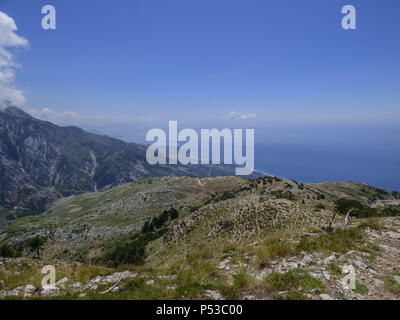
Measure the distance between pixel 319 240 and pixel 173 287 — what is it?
21.6ft

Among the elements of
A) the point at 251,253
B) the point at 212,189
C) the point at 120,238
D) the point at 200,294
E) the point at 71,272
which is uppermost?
the point at 200,294

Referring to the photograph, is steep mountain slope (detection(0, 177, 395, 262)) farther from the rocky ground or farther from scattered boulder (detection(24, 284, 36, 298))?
scattered boulder (detection(24, 284, 36, 298))

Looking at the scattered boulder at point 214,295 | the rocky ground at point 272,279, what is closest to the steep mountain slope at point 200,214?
the rocky ground at point 272,279

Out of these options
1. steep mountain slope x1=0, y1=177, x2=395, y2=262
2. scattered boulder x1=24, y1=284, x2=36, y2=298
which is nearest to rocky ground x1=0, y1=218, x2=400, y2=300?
scattered boulder x1=24, y1=284, x2=36, y2=298

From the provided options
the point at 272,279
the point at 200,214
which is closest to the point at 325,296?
the point at 272,279

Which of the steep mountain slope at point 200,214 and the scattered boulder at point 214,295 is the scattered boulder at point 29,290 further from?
the steep mountain slope at point 200,214

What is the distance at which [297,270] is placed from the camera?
6.23 meters

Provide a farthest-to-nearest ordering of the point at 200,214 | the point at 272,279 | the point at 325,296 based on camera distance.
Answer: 1. the point at 200,214
2. the point at 272,279
3. the point at 325,296

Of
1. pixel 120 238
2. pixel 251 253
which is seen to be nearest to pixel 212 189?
pixel 120 238

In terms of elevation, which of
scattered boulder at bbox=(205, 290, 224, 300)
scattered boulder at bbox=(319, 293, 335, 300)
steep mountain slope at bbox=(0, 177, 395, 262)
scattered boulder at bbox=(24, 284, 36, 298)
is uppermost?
scattered boulder at bbox=(319, 293, 335, 300)

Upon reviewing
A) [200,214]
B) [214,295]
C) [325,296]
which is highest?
[325,296]

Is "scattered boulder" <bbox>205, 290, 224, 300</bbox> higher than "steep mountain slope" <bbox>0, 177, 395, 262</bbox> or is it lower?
higher

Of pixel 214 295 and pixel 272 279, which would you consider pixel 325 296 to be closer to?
pixel 272 279
